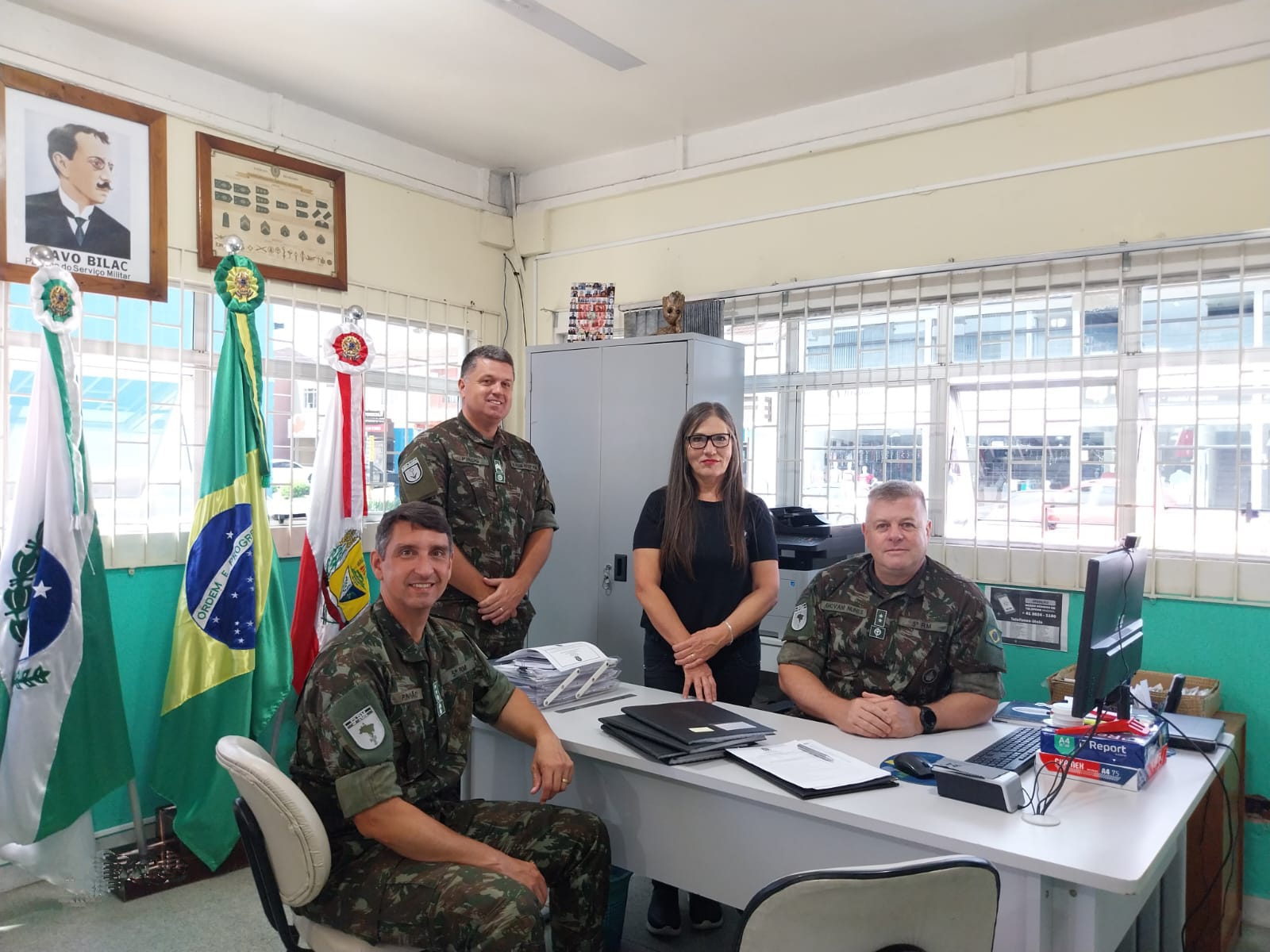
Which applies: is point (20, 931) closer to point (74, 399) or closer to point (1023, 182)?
point (74, 399)

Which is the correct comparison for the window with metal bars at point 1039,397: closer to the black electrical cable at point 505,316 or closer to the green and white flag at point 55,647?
the black electrical cable at point 505,316

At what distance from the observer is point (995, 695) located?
2250mm

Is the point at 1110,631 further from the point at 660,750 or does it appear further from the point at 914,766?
the point at 660,750

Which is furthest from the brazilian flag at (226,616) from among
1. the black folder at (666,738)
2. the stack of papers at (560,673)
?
the black folder at (666,738)

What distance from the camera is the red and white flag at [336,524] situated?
3633 millimetres

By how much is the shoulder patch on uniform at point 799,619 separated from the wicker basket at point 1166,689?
3.13ft

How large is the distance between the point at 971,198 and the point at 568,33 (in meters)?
1.68

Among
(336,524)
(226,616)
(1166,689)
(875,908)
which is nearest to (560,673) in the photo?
(875,908)

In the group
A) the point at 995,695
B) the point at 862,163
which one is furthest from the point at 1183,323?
the point at 995,695

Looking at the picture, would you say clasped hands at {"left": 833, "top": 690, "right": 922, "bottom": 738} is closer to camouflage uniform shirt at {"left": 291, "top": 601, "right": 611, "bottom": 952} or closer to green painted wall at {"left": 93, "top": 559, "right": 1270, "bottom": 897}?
camouflage uniform shirt at {"left": 291, "top": 601, "right": 611, "bottom": 952}

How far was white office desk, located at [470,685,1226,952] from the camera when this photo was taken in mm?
1559

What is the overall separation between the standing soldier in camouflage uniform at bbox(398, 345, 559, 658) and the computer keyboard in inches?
62.0

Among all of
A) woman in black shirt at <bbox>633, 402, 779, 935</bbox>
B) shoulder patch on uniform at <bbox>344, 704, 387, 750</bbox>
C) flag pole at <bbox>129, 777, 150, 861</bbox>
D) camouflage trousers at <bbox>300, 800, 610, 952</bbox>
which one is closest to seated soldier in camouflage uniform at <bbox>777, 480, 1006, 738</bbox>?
woman in black shirt at <bbox>633, 402, 779, 935</bbox>

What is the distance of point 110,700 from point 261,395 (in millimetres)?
1272
